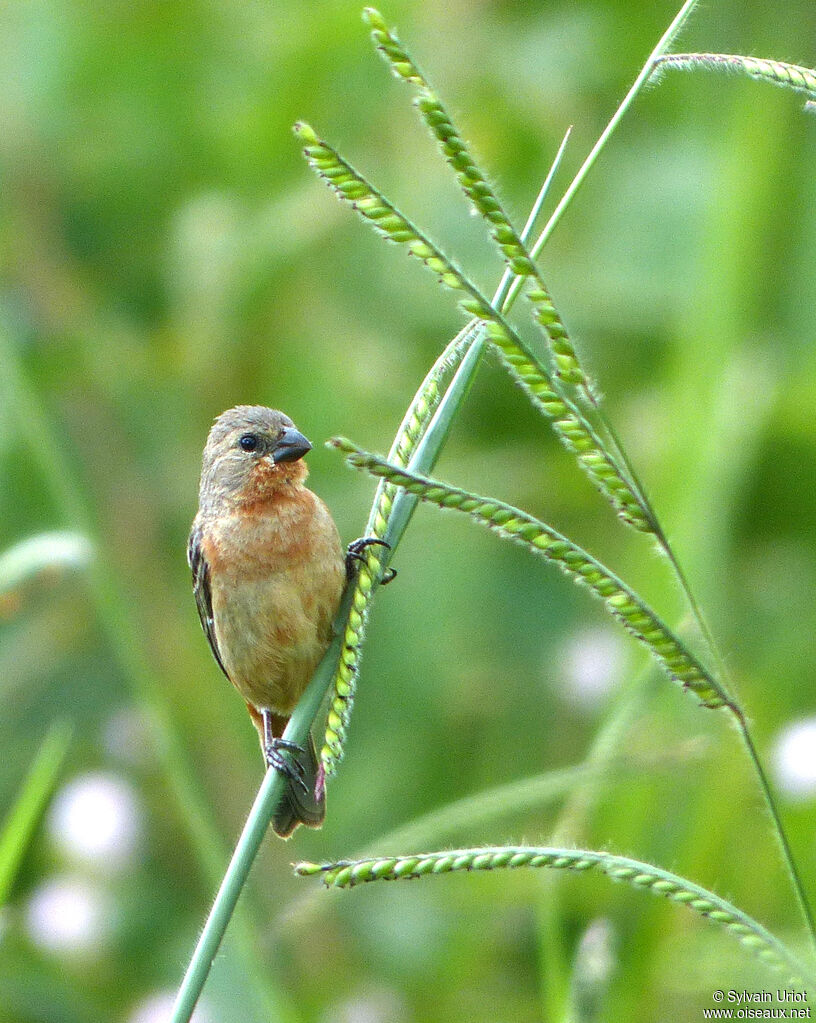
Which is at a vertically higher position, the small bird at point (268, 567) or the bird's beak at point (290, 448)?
the bird's beak at point (290, 448)

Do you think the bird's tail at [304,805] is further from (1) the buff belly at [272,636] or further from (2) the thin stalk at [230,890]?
(2) the thin stalk at [230,890]

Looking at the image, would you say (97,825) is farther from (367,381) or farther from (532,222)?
(532,222)

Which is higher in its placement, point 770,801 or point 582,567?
point 582,567

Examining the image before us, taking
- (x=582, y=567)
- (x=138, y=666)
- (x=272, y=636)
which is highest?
(x=582, y=567)

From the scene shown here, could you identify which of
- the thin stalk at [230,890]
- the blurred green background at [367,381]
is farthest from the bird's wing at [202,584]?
the thin stalk at [230,890]

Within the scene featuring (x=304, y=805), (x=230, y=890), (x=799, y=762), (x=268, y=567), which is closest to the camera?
(x=230, y=890)

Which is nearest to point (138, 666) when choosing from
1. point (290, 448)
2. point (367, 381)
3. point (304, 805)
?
point (290, 448)

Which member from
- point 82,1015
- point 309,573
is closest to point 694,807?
point 309,573
